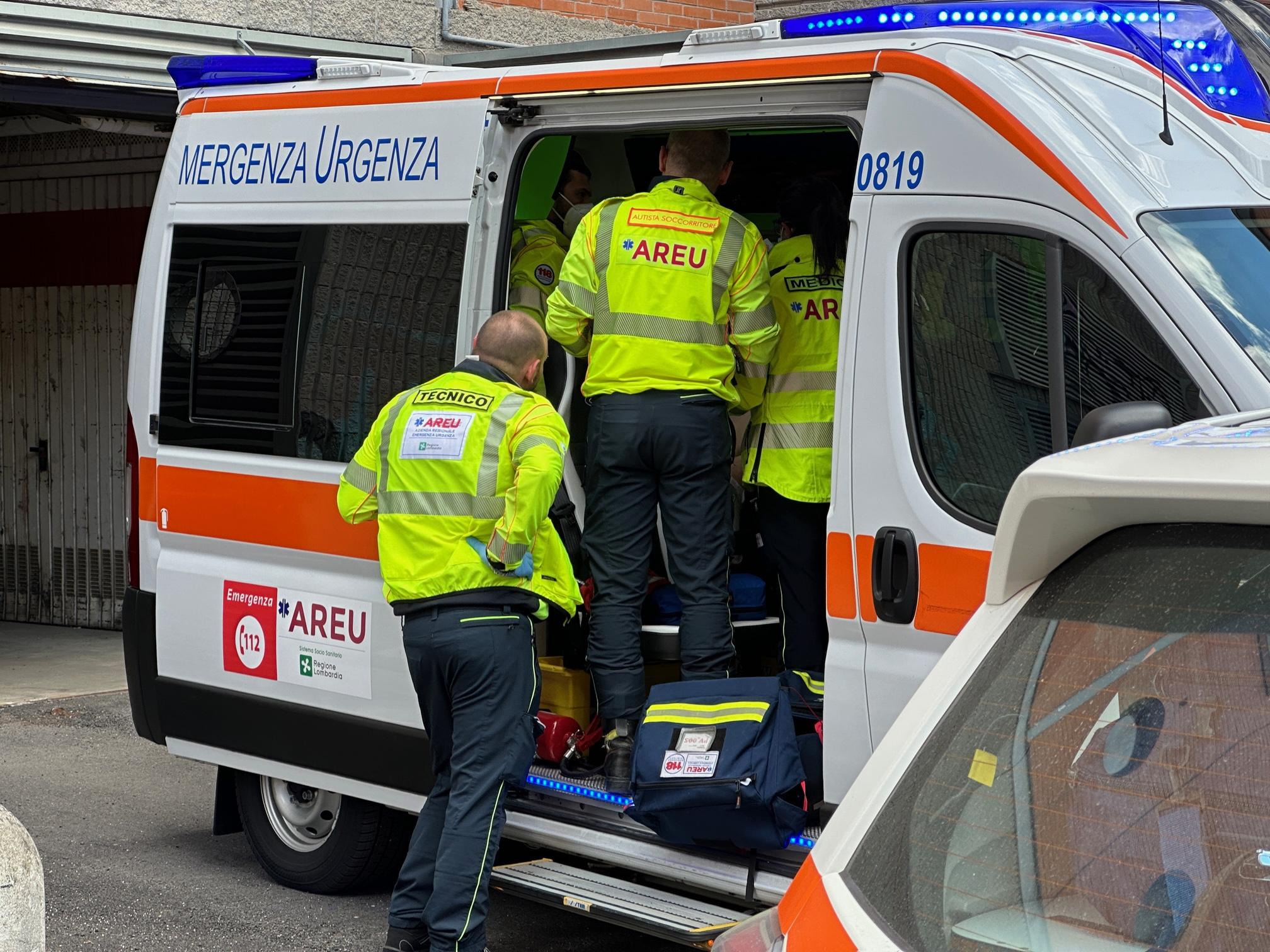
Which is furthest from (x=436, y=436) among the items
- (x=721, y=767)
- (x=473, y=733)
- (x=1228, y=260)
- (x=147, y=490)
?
(x=1228, y=260)

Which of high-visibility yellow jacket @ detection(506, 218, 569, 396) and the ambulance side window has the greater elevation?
high-visibility yellow jacket @ detection(506, 218, 569, 396)

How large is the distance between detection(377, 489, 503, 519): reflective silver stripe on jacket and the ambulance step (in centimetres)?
106

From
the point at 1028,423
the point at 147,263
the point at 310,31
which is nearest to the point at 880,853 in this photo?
the point at 1028,423

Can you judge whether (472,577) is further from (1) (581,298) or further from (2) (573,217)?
(2) (573,217)

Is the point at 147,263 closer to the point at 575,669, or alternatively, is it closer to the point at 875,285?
the point at 575,669

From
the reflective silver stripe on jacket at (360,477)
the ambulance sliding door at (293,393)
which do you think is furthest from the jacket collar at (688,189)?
the reflective silver stripe on jacket at (360,477)

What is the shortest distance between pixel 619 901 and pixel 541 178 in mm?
2366

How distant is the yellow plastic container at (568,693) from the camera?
17.7 ft

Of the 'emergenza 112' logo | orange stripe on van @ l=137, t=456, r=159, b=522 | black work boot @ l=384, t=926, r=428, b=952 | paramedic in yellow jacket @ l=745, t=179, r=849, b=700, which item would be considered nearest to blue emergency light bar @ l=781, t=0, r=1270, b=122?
paramedic in yellow jacket @ l=745, t=179, r=849, b=700

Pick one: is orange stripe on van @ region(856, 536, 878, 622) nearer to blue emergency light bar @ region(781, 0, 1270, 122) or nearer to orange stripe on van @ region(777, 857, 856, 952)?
blue emergency light bar @ region(781, 0, 1270, 122)

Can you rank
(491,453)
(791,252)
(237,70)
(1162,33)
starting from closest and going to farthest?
(1162,33) → (491,453) → (791,252) → (237,70)

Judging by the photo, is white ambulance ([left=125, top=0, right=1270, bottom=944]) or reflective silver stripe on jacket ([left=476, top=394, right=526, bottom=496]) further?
reflective silver stripe on jacket ([left=476, top=394, right=526, bottom=496])

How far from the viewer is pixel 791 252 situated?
5320 millimetres

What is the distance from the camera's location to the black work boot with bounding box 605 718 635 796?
4867mm
